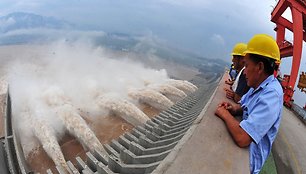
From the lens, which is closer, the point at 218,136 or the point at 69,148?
the point at 218,136

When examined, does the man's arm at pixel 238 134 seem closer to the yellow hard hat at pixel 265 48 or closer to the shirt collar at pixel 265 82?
the shirt collar at pixel 265 82

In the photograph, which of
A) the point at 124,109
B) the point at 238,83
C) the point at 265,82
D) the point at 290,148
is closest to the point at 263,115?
the point at 265,82

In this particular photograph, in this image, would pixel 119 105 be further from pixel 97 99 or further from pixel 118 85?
pixel 118 85

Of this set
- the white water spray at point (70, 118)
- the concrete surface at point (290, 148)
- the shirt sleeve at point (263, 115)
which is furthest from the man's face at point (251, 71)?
the white water spray at point (70, 118)

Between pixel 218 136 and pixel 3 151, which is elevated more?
pixel 218 136

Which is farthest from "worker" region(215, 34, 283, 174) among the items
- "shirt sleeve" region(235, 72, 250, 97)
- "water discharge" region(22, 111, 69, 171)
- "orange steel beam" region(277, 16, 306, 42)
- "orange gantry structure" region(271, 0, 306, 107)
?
"orange steel beam" region(277, 16, 306, 42)

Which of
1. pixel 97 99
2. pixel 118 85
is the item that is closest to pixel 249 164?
pixel 97 99
